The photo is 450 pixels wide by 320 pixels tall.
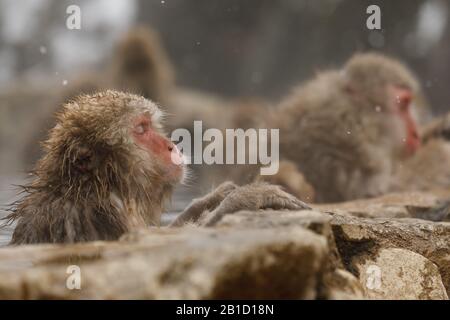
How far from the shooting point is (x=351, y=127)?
21.2ft

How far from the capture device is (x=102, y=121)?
10.6ft

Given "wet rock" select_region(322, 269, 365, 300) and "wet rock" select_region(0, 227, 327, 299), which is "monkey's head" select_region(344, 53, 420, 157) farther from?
"wet rock" select_region(0, 227, 327, 299)

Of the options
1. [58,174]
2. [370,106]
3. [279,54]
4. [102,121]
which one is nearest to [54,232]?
[58,174]

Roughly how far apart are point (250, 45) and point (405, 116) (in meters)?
11.5

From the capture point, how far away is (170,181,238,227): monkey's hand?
362 centimetres

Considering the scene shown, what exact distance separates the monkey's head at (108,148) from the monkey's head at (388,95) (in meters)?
3.52

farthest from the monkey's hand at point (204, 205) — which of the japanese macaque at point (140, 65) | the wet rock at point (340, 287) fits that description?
the japanese macaque at point (140, 65)

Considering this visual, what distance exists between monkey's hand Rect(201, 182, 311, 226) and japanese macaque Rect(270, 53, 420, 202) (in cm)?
304

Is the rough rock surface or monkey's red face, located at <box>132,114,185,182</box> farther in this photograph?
monkey's red face, located at <box>132,114,185,182</box>

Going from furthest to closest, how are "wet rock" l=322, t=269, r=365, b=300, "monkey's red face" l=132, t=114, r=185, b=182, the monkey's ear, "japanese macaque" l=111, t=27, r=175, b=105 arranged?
"japanese macaque" l=111, t=27, r=175, b=105 → "monkey's red face" l=132, t=114, r=185, b=182 → the monkey's ear → "wet rock" l=322, t=269, r=365, b=300

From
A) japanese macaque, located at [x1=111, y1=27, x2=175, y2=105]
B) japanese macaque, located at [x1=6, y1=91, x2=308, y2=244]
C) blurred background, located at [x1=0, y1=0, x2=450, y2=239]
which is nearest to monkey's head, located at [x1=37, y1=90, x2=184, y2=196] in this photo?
japanese macaque, located at [x1=6, y1=91, x2=308, y2=244]

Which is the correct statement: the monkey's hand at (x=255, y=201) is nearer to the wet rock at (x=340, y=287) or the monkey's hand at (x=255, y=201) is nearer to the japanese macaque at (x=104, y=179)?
the japanese macaque at (x=104, y=179)

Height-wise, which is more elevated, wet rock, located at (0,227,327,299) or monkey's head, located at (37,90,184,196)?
monkey's head, located at (37,90,184,196)

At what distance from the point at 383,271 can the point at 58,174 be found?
126 centimetres
